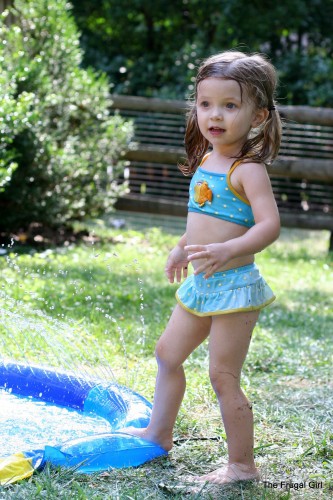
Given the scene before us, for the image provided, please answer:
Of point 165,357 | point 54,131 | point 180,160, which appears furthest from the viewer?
point 180,160

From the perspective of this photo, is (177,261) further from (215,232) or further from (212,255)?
(212,255)

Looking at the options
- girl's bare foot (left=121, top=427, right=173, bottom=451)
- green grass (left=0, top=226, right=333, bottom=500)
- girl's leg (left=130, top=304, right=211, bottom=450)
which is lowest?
green grass (left=0, top=226, right=333, bottom=500)

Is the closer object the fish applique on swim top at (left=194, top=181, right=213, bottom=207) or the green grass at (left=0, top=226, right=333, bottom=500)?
the green grass at (left=0, top=226, right=333, bottom=500)

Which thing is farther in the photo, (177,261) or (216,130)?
(177,261)

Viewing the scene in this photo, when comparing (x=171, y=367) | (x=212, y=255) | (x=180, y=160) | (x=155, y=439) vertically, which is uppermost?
(x=212, y=255)

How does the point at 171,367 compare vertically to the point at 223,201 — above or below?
below

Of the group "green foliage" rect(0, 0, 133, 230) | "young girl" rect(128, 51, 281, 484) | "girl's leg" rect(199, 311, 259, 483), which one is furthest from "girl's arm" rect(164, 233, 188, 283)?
"green foliage" rect(0, 0, 133, 230)

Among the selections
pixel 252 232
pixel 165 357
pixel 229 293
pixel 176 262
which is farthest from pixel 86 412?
pixel 252 232

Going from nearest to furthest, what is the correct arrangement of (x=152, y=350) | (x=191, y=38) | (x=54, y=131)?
(x=152, y=350) → (x=54, y=131) → (x=191, y=38)

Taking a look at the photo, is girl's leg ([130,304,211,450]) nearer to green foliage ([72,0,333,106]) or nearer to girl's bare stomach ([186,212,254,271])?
girl's bare stomach ([186,212,254,271])

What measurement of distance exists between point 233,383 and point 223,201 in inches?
23.2

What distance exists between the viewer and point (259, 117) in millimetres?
2947

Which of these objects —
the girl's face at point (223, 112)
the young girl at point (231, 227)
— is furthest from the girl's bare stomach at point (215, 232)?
the girl's face at point (223, 112)

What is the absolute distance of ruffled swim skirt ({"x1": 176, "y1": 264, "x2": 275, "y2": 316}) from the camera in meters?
2.81
